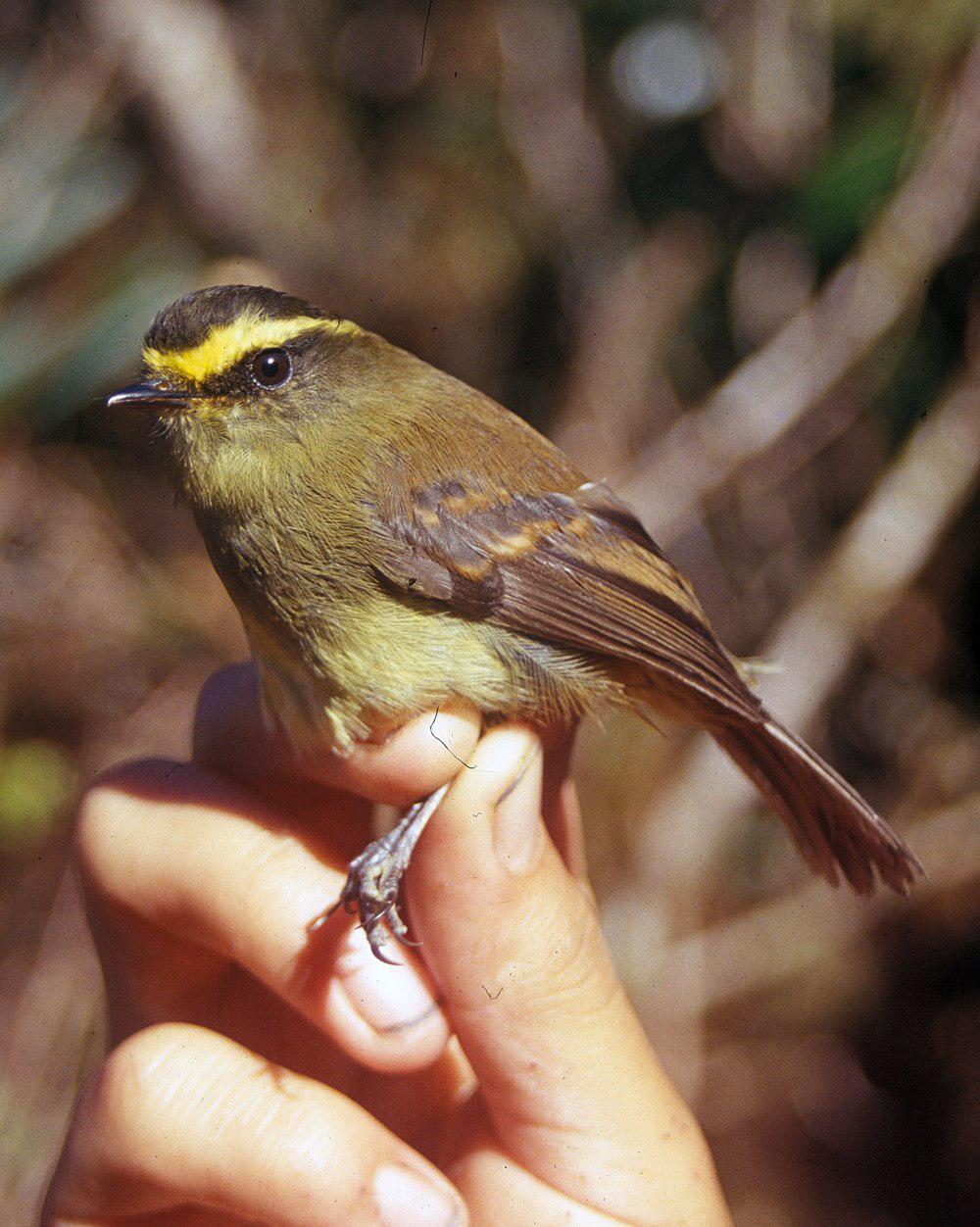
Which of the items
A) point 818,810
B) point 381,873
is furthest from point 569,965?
point 818,810

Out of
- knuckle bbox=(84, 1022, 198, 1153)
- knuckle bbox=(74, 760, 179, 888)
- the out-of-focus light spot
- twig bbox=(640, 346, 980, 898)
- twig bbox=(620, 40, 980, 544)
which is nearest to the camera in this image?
knuckle bbox=(84, 1022, 198, 1153)

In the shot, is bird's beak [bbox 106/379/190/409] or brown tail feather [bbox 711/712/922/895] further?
brown tail feather [bbox 711/712/922/895]

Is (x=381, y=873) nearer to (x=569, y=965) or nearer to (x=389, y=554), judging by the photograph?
(x=569, y=965)

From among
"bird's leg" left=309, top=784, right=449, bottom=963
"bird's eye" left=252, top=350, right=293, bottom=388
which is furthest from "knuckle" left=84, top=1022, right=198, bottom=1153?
"bird's eye" left=252, top=350, right=293, bottom=388

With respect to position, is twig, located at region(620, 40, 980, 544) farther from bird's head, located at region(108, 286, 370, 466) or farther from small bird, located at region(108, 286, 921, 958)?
bird's head, located at region(108, 286, 370, 466)

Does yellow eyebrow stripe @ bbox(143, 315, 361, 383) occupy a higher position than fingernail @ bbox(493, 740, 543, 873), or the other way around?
yellow eyebrow stripe @ bbox(143, 315, 361, 383)

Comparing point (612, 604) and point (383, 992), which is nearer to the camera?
point (383, 992)

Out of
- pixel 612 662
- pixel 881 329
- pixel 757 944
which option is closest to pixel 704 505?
pixel 881 329

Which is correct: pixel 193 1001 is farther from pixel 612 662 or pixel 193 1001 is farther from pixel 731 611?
pixel 731 611
